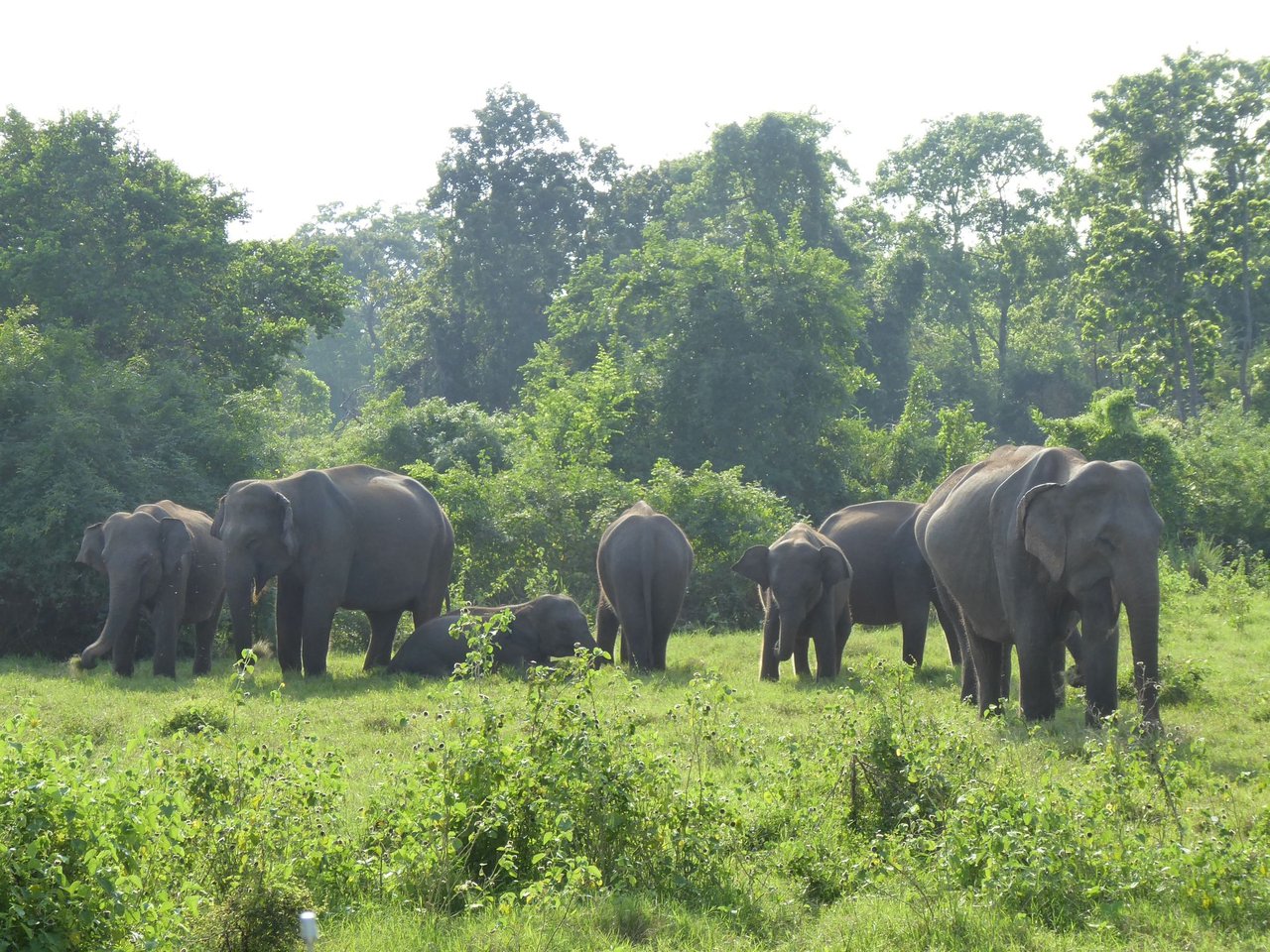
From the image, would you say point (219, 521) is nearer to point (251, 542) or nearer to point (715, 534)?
point (251, 542)

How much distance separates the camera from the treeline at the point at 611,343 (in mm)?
20000

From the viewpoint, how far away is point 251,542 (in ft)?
47.0

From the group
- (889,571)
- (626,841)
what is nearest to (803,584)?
(889,571)

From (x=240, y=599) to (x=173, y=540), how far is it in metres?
1.18

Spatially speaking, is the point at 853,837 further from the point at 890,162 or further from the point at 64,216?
the point at 890,162

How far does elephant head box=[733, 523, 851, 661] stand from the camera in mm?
13555

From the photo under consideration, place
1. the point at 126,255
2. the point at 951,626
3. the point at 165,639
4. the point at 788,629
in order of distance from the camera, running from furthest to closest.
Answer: the point at 126,255, the point at 165,639, the point at 951,626, the point at 788,629

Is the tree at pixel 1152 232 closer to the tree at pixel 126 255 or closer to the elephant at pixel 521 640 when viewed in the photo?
the tree at pixel 126 255

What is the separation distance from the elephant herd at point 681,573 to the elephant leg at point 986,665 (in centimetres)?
2

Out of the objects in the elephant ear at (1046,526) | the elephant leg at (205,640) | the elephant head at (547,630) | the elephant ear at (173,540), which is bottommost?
the elephant leg at (205,640)

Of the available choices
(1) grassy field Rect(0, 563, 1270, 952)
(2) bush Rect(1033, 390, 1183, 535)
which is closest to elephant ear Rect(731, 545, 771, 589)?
(1) grassy field Rect(0, 563, 1270, 952)

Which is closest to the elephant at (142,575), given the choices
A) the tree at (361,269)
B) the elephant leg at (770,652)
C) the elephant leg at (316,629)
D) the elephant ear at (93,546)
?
the elephant ear at (93,546)

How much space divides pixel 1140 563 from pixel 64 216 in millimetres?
17976

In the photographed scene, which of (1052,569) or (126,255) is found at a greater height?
(126,255)
